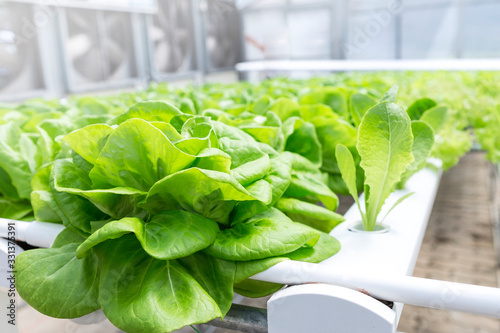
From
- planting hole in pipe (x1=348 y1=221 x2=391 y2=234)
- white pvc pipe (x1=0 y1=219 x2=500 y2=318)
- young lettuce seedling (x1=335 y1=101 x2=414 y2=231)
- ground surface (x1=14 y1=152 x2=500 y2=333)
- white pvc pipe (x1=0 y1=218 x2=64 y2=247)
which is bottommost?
ground surface (x1=14 y1=152 x2=500 y2=333)

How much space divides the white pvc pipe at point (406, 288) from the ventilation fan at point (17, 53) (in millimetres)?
5072

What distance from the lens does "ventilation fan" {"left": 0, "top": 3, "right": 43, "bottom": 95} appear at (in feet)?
15.5

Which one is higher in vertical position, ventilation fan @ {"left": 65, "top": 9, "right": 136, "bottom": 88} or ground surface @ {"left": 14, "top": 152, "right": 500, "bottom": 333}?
ventilation fan @ {"left": 65, "top": 9, "right": 136, "bottom": 88}

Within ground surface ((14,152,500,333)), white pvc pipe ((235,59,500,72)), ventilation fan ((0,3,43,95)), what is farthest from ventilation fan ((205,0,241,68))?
ground surface ((14,152,500,333))

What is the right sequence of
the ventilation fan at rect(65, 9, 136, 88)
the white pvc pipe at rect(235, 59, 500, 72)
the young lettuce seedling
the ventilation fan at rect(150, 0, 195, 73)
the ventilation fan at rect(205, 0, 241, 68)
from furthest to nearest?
the ventilation fan at rect(205, 0, 241, 68)
the ventilation fan at rect(150, 0, 195, 73)
the ventilation fan at rect(65, 9, 136, 88)
the white pvc pipe at rect(235, 59, 500, 72)
the young lettuce seedling

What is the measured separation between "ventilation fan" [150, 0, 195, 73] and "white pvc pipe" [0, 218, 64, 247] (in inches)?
285

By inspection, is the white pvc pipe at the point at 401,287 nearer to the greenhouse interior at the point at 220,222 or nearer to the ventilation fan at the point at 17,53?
the greenhouse interior at the point at 220,222

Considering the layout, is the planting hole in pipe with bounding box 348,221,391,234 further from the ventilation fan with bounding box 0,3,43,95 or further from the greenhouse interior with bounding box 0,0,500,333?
the ventilation fan with bounding box 0,3,43,95

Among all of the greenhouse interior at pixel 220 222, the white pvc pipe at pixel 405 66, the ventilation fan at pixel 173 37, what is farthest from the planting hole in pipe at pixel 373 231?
the ventilation fan at pixel 173 37

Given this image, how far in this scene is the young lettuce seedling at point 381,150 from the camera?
0.51 m

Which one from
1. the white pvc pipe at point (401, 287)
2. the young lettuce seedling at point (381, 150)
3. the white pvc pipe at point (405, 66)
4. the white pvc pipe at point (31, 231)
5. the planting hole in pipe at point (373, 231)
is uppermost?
the white pvc pipe at point (405, 66)

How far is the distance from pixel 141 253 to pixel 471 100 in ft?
5.67

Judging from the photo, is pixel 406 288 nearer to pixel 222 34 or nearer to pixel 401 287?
pixel 401 287

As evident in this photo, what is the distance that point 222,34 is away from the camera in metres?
9.72
